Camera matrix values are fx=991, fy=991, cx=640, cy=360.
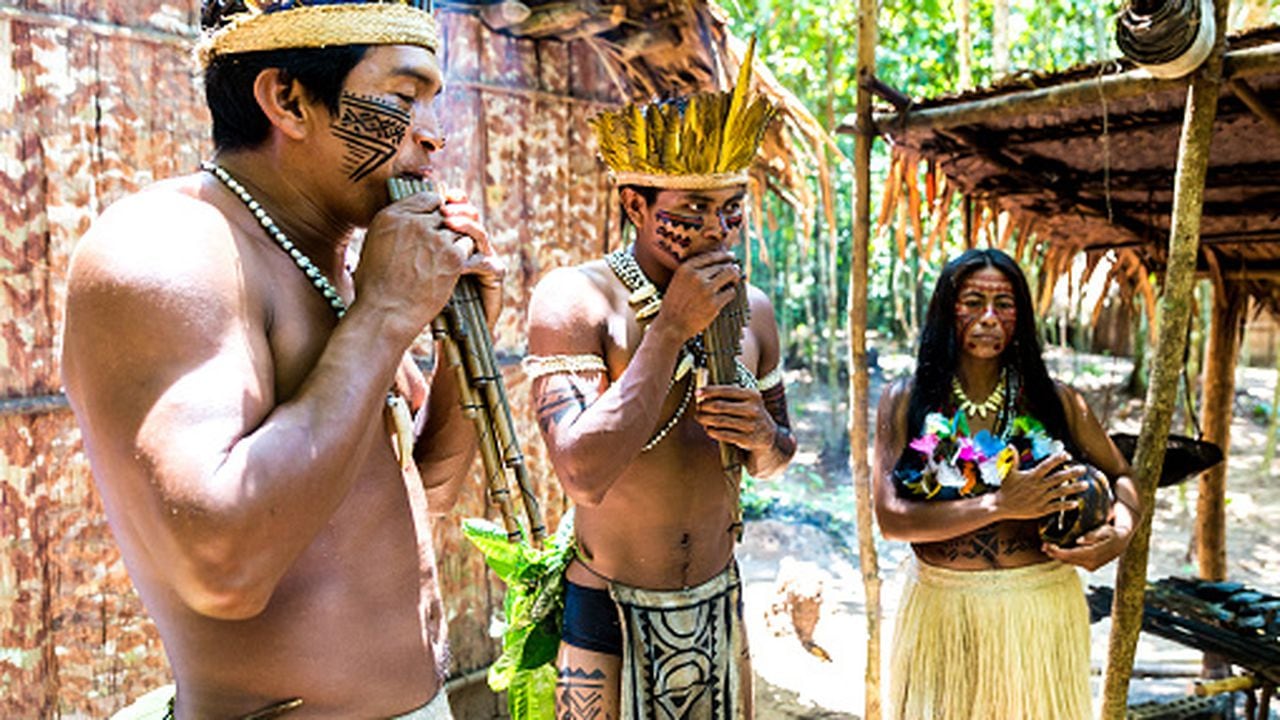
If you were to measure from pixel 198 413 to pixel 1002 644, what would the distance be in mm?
2831

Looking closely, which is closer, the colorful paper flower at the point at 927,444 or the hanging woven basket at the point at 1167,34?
the hanging woven basket at the point at 1167,34

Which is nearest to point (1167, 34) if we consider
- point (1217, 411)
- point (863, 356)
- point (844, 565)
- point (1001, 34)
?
point (863, 356)

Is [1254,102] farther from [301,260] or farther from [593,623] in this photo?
[301,260]

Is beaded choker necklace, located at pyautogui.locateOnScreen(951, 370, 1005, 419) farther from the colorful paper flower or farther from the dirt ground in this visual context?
the dirt ground

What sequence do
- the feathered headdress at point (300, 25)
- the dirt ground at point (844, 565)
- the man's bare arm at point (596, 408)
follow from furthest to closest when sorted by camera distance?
the dirt ground at point (844, 565)
the man's bare arm at point (596, 408)
the feathered headdress at point (300, 25)

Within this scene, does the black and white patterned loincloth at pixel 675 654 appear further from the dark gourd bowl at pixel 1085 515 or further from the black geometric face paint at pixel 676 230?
the dark gourd bowl at pixel 1085 515

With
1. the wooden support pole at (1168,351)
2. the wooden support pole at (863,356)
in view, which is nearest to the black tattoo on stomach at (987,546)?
the wooden support pole at (1168,351)

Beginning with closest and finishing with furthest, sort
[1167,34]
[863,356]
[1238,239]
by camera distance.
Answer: [1167,34] < [863,356] < [1238,239]

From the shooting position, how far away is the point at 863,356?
398 cm

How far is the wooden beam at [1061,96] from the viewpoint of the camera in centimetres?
285

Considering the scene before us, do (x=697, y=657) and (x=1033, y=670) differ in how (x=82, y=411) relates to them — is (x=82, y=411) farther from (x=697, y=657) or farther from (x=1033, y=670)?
(x=1033, y=670)

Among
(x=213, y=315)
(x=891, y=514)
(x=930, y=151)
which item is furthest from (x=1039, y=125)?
(x=213, y=315)

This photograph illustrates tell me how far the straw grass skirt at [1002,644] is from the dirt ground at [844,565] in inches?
58.9

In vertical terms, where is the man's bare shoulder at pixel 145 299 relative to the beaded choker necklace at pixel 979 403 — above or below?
above
